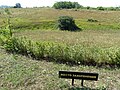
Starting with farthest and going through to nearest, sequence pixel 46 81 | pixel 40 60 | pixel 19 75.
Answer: pixel 40 60, pixel 19 75, pixel 46 81

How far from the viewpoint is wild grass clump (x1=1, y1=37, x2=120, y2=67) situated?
1111cm

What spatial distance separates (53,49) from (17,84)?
348 cm

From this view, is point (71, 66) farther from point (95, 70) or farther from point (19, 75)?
A: point (19, 75)

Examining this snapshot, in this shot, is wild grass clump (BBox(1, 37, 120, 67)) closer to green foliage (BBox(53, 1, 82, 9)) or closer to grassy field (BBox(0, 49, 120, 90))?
grassy field (BBox(0, 49, 120, 90))

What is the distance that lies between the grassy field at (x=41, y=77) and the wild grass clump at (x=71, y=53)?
0.54 m

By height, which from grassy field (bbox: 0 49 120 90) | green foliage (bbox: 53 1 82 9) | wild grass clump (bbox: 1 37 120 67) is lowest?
green foliage (bbox: 53 1 82 9)

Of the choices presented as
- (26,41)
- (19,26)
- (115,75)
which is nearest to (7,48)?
(26,41)

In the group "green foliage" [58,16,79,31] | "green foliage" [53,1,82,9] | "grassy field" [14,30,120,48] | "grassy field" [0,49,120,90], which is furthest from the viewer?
"green foliage" [53,1,82,9]

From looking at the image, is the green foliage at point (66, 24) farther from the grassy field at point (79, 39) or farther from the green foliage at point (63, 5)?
the green foliage at point (63, 5)

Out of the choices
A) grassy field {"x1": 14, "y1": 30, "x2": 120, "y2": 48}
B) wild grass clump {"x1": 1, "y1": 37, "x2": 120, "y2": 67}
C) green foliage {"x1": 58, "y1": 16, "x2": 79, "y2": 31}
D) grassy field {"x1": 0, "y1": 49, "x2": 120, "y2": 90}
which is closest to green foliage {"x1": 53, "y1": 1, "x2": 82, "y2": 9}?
green foliage {"x1": 58, "y1": 16, "x2": 79, "y2": 31}

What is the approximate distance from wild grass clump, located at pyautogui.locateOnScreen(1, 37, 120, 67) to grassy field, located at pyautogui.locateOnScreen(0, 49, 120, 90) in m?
0.54

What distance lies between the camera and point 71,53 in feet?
38.0

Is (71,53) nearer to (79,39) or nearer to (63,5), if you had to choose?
(79,39)

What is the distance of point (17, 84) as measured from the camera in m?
9.03
